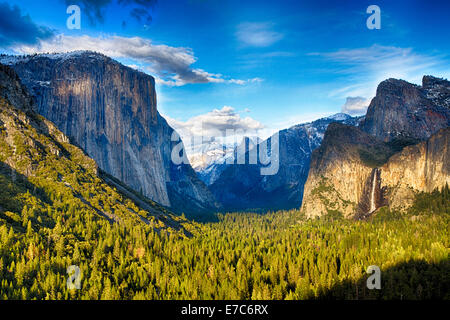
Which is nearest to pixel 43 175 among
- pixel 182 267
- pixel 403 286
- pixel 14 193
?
pixel 14 193

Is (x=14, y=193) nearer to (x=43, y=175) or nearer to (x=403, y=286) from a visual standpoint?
(x=43, y=175)

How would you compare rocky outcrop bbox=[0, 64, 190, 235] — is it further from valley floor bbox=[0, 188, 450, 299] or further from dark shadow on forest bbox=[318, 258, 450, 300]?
dark shadow on forest bbox=[318, 258, 450, 300]

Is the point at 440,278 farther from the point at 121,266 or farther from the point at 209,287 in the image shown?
the point at 121,266

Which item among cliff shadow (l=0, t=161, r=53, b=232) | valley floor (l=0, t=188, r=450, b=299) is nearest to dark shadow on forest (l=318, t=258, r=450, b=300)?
valley floor (l=0, t=188, r=450, b=299)

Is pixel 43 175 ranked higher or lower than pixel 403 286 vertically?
higher

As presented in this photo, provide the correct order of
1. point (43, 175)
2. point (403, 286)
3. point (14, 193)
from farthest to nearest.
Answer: point (43, 175)
point (14, 193)
point (403, 286)

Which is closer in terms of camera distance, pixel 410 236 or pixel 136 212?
pixel 410 236

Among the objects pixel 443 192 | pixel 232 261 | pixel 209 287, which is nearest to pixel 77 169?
pixel 232 261
